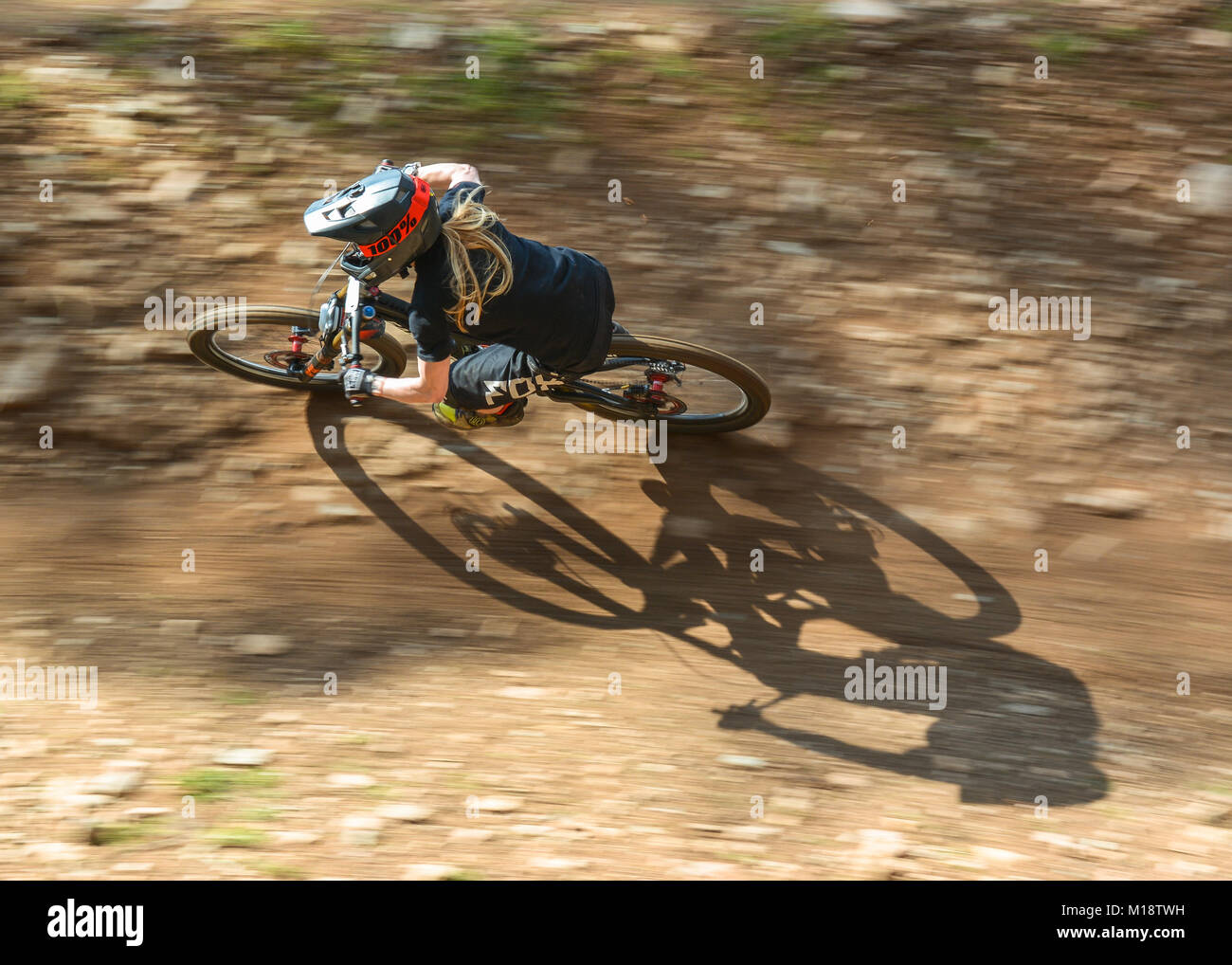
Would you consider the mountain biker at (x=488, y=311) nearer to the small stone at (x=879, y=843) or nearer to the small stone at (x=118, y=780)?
the small stone at (x=118, y=780)

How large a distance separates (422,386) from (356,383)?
409mm

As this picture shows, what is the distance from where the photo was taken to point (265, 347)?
20.8ft

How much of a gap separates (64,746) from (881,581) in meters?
5.32

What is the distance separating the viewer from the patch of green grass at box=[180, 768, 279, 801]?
500cm

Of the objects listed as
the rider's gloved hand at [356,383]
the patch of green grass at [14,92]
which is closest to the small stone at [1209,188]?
the rider's gloved hand at [356,383]

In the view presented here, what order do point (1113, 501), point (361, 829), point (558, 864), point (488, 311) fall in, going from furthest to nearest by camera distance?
1. point (1113, 501)
2. point (361, 829)
3. point (558, 864)
4. point (488, 311)

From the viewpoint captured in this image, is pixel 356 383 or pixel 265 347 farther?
pixel 265 347

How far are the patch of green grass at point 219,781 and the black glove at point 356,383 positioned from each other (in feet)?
7.61

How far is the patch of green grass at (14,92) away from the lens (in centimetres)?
710

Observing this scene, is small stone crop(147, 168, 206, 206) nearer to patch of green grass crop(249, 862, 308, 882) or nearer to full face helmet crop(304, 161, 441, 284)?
full face helmet crop(304, 161, 441, 284)

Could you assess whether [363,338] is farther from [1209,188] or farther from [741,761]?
[1209,188]

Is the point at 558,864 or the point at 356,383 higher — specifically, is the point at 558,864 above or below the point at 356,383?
below

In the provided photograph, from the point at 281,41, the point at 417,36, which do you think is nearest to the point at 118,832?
the point at 281,41

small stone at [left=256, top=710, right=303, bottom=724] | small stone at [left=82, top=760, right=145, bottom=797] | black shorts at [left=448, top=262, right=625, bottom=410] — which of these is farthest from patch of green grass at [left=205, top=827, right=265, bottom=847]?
black shorts at [left=448, top=262, right=625, bottom=410]
